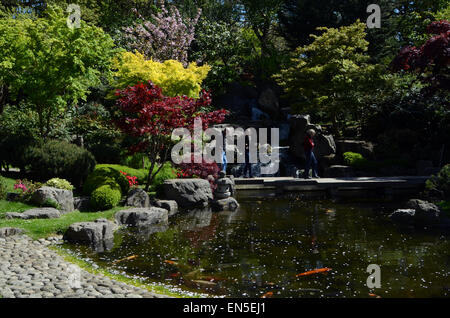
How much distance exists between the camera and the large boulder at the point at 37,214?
9.90 metres

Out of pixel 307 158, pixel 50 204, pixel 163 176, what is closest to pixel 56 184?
pixel 50 204

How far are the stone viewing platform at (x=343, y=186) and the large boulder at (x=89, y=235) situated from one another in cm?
791

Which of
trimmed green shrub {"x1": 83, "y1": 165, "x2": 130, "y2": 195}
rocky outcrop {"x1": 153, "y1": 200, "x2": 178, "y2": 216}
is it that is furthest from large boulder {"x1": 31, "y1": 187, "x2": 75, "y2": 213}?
rocky outcrop {"x1": 153, "y1": 200, "x2": 178, "y2": 216}

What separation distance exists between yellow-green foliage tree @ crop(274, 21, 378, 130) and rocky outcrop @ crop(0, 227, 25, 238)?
52.5 ft

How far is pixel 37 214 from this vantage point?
33.1 ft

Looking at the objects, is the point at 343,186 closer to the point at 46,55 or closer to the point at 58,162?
the point at 58,162

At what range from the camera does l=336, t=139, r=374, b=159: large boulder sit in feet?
62.7

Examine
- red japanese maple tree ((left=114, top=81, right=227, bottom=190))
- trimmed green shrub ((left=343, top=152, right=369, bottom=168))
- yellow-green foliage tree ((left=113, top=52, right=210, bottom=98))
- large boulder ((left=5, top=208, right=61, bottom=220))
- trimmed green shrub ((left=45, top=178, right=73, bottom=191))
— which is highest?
yellow-green foliage tree ((left=113, top=52, right=210, bottom=98))

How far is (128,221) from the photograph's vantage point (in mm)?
10852

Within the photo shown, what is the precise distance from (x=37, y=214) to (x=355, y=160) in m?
13.6

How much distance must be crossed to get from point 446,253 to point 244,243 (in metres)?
3.98

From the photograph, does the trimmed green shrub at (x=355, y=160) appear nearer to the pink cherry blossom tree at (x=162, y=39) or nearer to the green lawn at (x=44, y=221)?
the pink cherry blossom tree at (x=162, y=39)

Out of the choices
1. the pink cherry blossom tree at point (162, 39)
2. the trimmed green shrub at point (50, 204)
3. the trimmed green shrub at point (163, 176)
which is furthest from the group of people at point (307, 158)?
the pink cherry blossom tree at point (162, 39)

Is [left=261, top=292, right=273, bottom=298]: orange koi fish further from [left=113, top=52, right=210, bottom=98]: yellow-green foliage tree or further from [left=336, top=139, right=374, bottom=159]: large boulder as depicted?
[left=336, top=139, right=374, bottom=159]: large boulder
